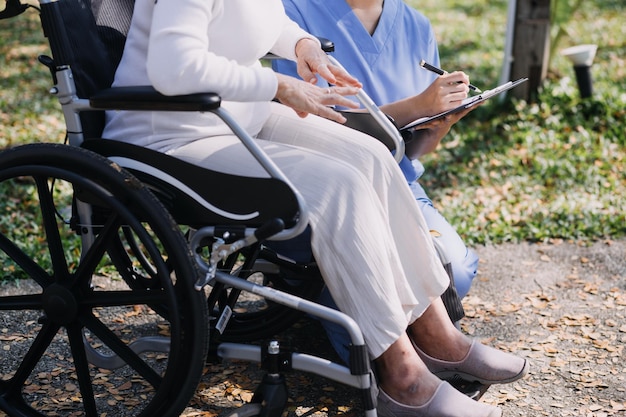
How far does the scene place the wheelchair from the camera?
192cm

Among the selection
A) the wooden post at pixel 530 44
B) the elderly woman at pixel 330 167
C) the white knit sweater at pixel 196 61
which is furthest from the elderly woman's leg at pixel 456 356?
the wooden post at pixel 530 44

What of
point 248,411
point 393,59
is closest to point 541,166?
point 393,59

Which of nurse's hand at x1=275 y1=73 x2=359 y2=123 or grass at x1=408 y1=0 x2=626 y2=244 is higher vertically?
nurse's hand at x1=275 y1=73 x2=359 y2=123

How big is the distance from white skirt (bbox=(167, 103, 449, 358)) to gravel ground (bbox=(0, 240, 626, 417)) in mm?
469

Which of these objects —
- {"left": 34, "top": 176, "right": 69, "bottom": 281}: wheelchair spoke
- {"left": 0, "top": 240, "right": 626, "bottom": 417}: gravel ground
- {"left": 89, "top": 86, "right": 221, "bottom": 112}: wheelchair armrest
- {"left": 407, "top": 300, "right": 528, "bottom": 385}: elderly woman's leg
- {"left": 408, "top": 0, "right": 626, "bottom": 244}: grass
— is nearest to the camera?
{"left": 89, "top": 86, "right": 221, "bottom": 112}: wheelchair armrest

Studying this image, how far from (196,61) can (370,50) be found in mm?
1103

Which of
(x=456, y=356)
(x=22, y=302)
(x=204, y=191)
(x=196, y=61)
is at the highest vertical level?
(x=196, y=61)

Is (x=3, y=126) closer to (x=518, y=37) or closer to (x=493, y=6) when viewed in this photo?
(x=518, y=37)

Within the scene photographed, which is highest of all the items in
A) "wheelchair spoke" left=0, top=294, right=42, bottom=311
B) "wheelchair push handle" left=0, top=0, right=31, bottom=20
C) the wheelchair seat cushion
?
"wheelchair push handle" left=0, top=0, right=31, bottom=20

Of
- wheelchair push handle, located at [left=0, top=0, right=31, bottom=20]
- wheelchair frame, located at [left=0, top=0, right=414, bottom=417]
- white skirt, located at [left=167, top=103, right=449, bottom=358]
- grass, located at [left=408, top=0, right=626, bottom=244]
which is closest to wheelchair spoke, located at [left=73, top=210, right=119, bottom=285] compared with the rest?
wheelchair frame, located at [left=0, top=0, right=414, bottom=417]

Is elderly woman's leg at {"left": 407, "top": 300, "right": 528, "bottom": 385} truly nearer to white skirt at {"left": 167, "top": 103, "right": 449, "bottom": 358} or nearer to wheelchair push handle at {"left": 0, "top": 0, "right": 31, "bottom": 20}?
white skirt at {"left": 167, "top": 103, "right": 449, "bottom": 358}

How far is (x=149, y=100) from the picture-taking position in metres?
1.92

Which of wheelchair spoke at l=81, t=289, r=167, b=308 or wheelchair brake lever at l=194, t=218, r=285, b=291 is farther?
wheelchair spoke at l=81, t=289, r=167, b=308

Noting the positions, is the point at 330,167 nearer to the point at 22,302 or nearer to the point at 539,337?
the point at 22,302
